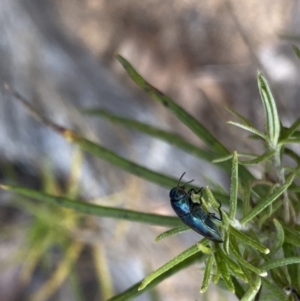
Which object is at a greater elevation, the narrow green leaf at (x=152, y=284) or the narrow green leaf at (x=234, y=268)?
the narrow green leaf at (x=234, y=268)

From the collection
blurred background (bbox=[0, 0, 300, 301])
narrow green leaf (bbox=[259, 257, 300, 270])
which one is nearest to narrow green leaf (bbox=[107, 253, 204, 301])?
narrow green leaf (bbox=[259, 257, 300, 270])

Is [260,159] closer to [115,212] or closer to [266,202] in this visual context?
[266,202]

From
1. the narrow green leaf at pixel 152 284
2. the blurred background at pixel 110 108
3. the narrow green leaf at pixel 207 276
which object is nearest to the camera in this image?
the narrow green leaf at pixel 207 276

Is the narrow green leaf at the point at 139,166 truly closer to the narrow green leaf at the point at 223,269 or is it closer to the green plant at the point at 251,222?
the green plant at the point at 251,222

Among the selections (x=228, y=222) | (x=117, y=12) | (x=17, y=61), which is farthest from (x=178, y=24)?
(x=228, y=222)

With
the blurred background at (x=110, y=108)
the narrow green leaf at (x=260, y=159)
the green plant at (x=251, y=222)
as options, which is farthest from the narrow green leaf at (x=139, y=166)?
the blurred background at (x=110, y=108)

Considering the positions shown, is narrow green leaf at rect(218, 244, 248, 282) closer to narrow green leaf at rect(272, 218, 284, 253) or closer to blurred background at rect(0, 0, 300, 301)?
narrow green leaf at rect(272, 218, 284, 253)

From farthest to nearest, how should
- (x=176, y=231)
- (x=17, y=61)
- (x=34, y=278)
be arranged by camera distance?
(x=34, y=278), (x=17, y=61), (x=176, y=231)

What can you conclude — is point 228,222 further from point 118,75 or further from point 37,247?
point 118,75
